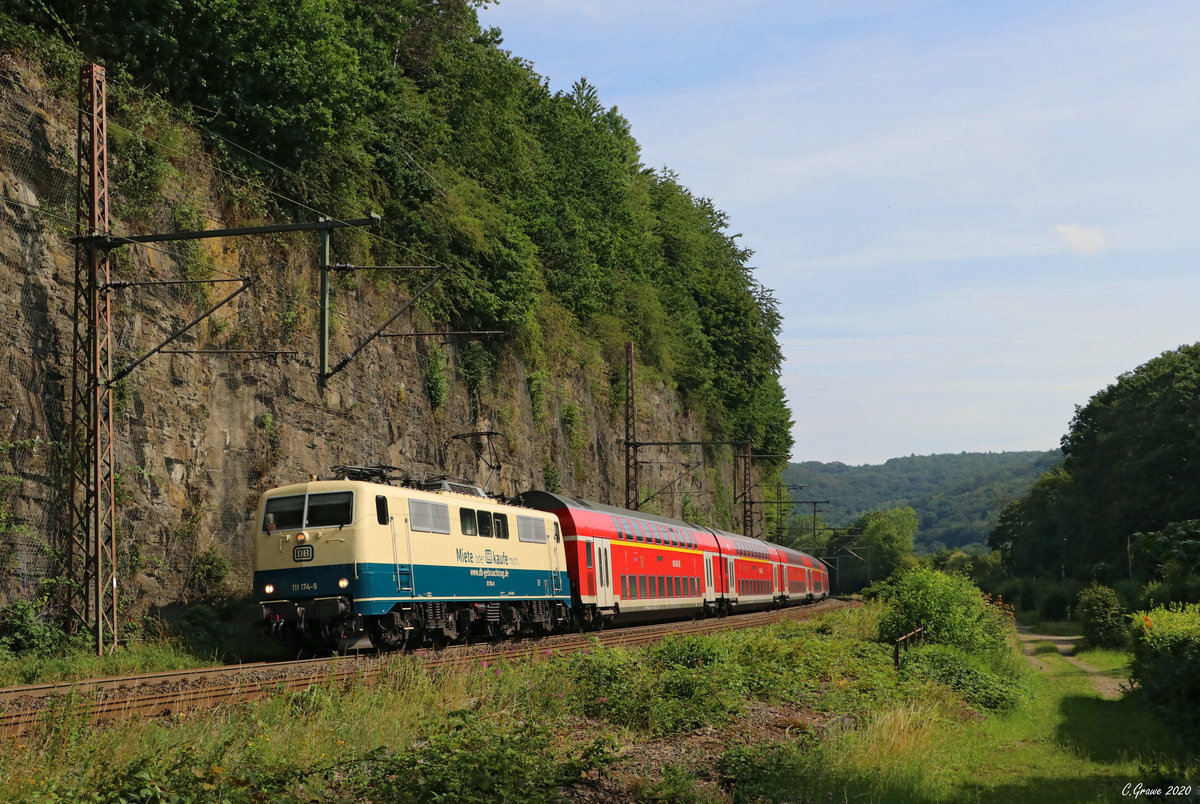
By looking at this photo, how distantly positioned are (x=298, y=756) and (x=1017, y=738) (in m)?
15.3

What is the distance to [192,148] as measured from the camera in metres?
27.6

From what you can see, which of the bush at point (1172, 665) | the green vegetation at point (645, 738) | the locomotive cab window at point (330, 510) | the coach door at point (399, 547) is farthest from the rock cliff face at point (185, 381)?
the bush at point (1172, 665)

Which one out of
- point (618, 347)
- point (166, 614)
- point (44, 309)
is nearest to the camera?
point (44, 309)

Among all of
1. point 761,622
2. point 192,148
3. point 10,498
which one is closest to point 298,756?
point 10,498

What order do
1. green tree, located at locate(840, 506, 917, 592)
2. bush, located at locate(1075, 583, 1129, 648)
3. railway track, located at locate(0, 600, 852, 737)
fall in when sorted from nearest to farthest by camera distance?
railway track, located at locate(0, 600, 852, 737) → bush, located at locate(1075, 583, 1129, 648) → green tree, located at locate(840, 506, 917, 592)

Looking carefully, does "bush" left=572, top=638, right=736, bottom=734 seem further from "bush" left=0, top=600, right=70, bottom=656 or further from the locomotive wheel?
"bush" left=0, top=600, right=70, bottom=656

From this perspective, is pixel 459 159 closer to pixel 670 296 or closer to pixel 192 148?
pixel 192 148

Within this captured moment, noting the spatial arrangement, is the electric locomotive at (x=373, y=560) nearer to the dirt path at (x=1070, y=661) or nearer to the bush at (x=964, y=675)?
the bush at (x=964, y=675)

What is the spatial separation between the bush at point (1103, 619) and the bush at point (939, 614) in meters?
14.5

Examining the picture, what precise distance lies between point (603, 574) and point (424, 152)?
16.4m

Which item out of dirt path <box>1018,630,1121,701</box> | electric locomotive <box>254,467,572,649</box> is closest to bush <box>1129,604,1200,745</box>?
dirt path <box>1018,630,1121,701</box>

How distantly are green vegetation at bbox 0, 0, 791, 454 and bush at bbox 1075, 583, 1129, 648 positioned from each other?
24.4 metres

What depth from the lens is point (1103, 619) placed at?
46844mm

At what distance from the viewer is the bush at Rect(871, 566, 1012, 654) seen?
3009cm
